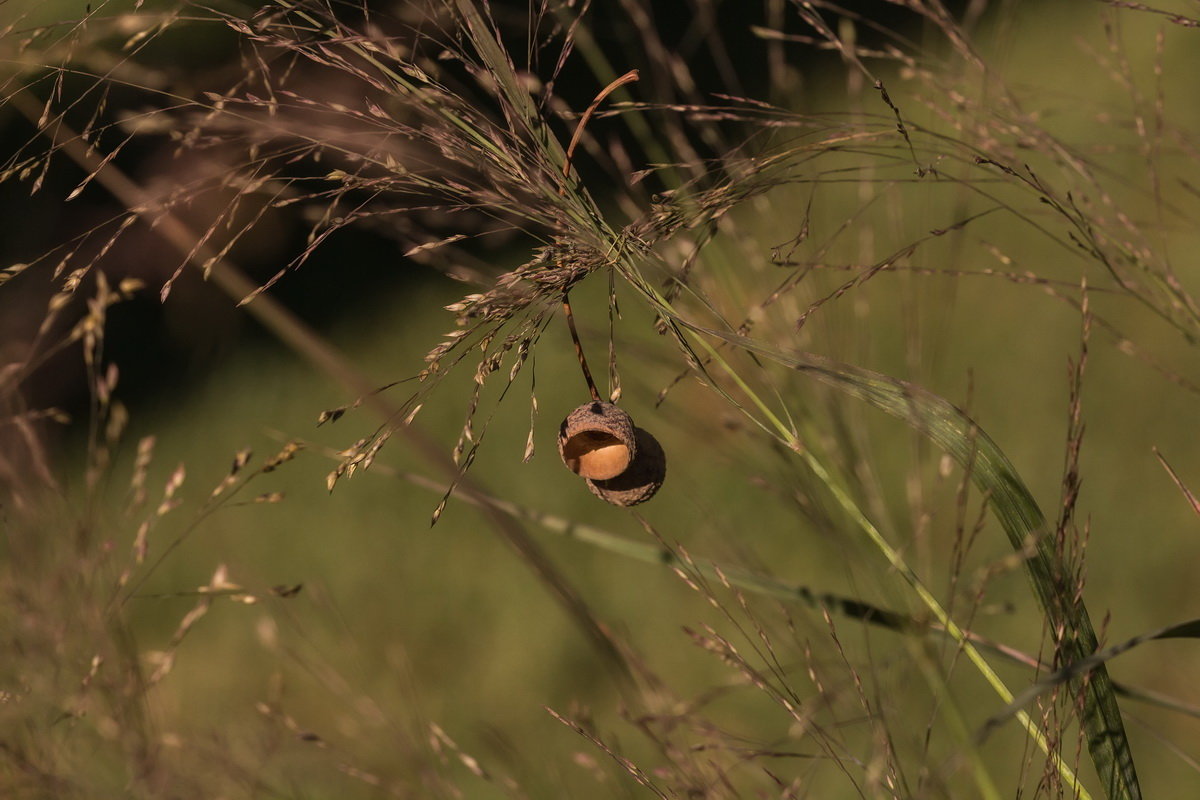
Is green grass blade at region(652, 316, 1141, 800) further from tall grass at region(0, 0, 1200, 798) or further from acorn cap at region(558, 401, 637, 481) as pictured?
acorn cap at region(558, 401, 637, 481)

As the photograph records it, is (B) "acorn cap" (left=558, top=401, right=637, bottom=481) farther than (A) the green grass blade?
Yes

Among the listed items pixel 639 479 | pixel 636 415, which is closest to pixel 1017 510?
pixel 639 479

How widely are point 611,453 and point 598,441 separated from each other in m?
0.05

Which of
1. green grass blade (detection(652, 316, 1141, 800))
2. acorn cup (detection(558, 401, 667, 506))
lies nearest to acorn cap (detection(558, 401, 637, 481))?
acorn cup (detection(558, 401, 667, 506))

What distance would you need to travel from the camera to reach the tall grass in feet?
2.37

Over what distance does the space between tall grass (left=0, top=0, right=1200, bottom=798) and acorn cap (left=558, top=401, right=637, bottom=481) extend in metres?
0.04

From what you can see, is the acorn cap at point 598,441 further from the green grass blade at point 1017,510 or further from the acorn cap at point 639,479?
the green grass blade at point 1017,510

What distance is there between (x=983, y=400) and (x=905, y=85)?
2.58ft

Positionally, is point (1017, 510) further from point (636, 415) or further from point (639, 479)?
point (636, 415)

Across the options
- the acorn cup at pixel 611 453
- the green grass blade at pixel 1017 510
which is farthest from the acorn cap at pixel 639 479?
the green grass blade at pixel 1017 510

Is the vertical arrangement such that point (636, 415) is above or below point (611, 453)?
below

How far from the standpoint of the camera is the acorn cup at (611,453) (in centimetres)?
81

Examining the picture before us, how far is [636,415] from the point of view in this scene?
6.85 feet

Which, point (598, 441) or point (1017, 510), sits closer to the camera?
point (1017, 510)
